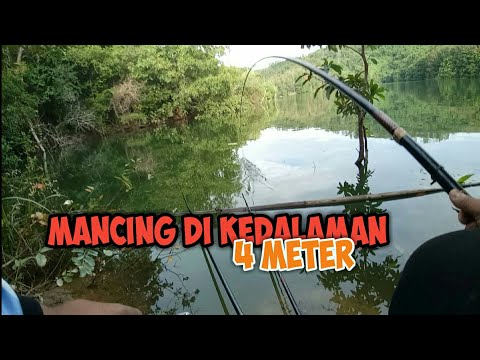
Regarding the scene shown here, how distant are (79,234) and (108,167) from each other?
279 inches

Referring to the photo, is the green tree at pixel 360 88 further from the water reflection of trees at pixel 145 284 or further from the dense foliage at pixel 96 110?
the water reflection of trees at pixel 145 284

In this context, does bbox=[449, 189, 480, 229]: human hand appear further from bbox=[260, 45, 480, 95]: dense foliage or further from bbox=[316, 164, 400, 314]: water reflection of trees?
bbox=[260, 45, 480, 95]: dense foliage

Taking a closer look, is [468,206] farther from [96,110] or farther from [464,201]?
[96,110]

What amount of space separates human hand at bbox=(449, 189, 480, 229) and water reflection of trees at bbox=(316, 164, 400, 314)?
7.64ft

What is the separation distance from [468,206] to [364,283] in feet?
9.06

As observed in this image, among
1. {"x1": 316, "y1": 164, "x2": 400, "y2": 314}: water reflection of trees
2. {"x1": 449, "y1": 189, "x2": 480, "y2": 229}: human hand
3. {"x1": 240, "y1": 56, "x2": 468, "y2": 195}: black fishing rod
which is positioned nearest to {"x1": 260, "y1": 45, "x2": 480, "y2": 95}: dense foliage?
{"x1": 316, "y1": 164, "x2": 400, "y2": 314}: water reflection of trees

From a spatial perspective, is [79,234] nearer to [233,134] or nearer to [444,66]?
[233,134]

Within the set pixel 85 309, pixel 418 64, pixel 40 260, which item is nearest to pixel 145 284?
pixel 40 260

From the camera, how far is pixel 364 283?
11.0 ft

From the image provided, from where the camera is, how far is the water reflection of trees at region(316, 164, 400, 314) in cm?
307
